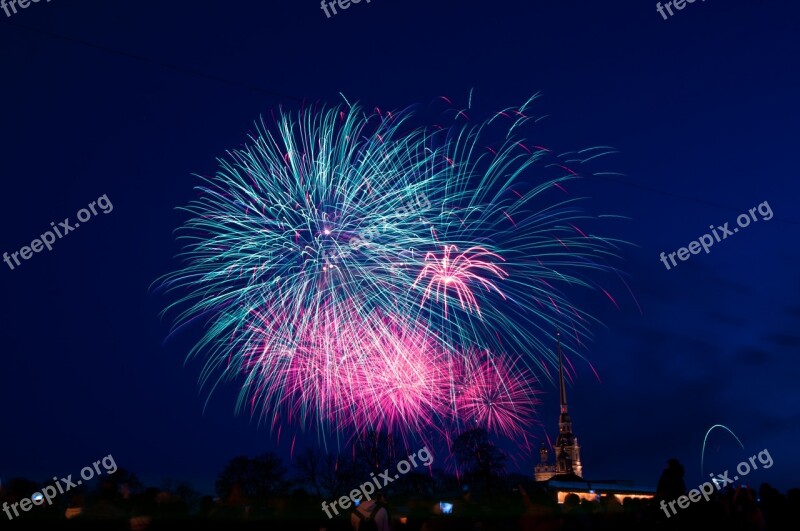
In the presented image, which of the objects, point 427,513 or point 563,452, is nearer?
point 427,513

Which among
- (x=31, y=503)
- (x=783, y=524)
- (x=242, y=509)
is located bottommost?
(x=783, y=524)

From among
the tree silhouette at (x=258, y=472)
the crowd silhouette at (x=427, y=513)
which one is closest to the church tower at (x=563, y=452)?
the tree silhouette at (x=258, y=472)

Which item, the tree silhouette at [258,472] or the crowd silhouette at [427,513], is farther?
the tree silhouette at [258,472]

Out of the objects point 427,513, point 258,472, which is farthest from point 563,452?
point 427,513

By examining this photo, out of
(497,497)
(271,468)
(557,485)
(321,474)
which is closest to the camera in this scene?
(497,497)

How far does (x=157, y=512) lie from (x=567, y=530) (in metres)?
5.08

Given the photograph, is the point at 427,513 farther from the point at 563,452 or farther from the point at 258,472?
the point at 563,452

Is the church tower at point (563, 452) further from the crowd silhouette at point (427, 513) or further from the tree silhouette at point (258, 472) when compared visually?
the crowd silhouette at point (427, 513)

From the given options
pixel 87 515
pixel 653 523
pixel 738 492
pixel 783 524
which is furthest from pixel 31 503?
pixel 783 524

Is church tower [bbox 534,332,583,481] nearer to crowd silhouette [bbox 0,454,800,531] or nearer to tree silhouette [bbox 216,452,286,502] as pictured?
tree silhouette [bbox 216,452,286,502]

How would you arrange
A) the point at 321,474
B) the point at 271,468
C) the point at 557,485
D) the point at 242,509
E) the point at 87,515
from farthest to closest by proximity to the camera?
1. the point at 321,474
2. the point at 271,468
3. the point at 557,485
4. the point at 242,509
5. the point at 87,515

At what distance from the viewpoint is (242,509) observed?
34.5 ft

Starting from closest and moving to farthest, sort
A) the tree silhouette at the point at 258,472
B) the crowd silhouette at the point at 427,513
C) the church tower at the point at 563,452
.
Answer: the crowd silhouette at the point at 427,513 < the tree silhouette at the point at 258,472 < the church tower at the point at 563,452

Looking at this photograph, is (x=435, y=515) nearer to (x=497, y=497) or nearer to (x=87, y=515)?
(x=497, y=497)
